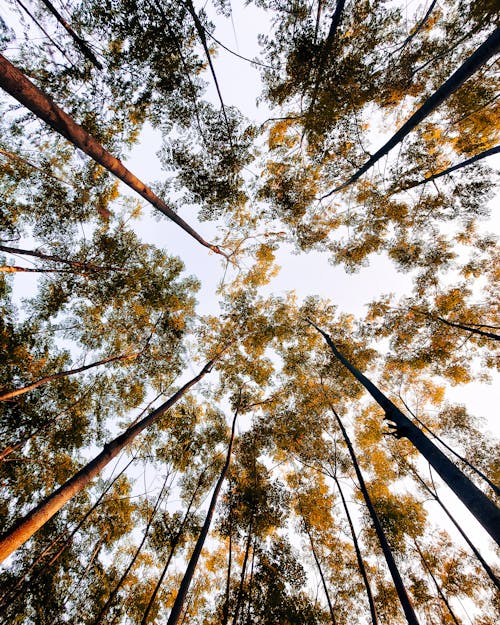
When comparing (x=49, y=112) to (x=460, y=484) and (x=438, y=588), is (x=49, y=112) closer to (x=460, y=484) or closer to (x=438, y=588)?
(x=460, y=484)

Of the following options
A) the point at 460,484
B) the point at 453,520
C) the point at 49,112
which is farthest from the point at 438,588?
the point at 49,112

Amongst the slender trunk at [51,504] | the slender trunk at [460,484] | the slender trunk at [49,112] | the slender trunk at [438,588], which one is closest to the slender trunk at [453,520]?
the slender trunk at [438,588]

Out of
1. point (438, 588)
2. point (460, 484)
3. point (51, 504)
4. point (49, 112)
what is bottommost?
point (51, 504)

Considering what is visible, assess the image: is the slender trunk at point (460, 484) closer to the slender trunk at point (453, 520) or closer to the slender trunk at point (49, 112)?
the slender trunk at point (49, 112)

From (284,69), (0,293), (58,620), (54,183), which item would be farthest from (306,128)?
(58,620)

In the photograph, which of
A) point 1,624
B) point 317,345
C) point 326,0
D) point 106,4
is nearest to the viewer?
point 106,4

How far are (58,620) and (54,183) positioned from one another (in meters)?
15.2

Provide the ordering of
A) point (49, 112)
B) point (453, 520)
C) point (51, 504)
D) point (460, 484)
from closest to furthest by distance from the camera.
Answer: point (49, 112), point (460, 484), point (51, 504), point (453, 520)

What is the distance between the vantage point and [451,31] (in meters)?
5.97

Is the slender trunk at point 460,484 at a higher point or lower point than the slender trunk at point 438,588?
lower

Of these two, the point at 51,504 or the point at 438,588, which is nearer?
the point at 51,504

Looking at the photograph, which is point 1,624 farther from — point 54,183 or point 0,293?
point 54,183

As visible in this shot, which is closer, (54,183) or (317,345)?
(54,183)

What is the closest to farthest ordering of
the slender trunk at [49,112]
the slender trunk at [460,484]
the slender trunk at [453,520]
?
the slender trunk at [49,112] < the slender trunk at [460,484] < the slender trunk at [453,520]
